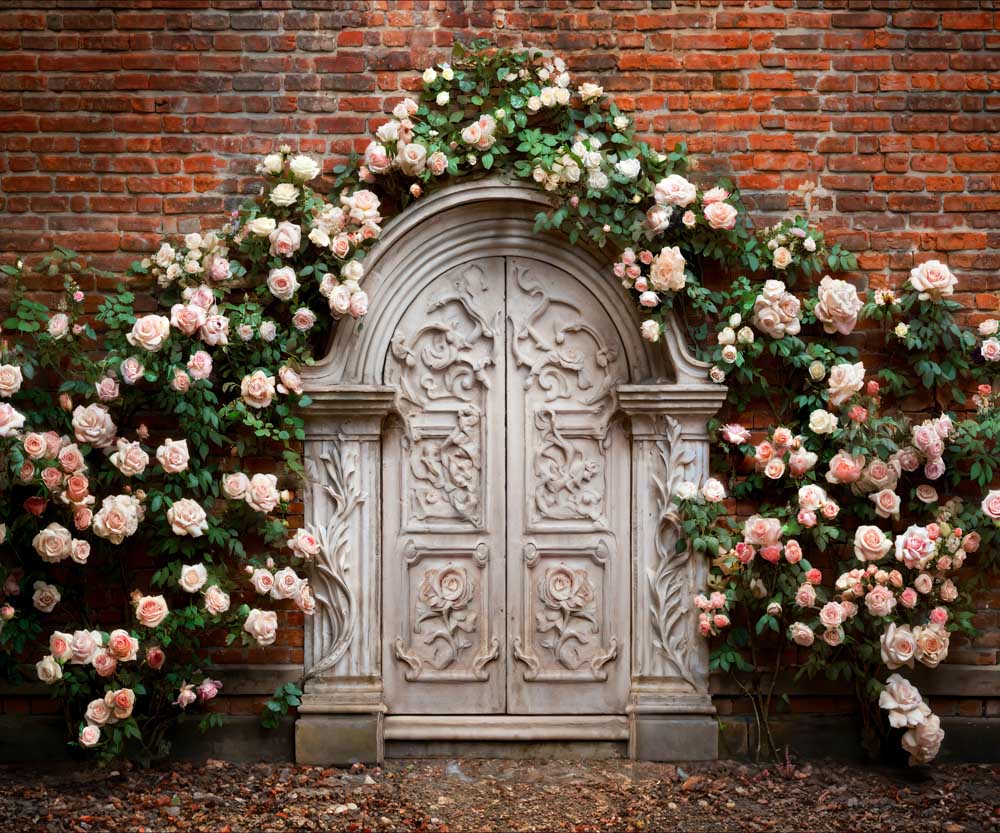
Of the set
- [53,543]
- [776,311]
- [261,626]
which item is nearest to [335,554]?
[261,626]

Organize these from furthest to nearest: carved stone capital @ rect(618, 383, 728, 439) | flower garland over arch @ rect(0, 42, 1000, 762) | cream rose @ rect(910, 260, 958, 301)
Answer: carved stone capital @ rect(618, 383, 728, 439) < cream rose @ rect(910, 260, 958, 301) < flower garland over arch @ rect(0, 42, 1000, 762)

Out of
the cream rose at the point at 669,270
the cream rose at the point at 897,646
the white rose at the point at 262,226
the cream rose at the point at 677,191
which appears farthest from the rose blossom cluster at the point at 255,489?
the cream rose at the point at 897,646

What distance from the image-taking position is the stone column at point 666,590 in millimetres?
4477

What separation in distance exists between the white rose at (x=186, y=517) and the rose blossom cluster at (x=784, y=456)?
2.49 meters

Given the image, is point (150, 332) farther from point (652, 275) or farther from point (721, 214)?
point (721, 214)

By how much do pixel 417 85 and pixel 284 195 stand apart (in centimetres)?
83

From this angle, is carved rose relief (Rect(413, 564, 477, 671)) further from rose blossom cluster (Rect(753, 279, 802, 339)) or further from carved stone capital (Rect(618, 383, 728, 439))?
rose blossom cluster (Rect(753, 279, 802, 339))

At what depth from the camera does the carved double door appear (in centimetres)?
459

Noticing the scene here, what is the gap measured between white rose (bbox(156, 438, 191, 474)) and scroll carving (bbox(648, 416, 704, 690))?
213cm

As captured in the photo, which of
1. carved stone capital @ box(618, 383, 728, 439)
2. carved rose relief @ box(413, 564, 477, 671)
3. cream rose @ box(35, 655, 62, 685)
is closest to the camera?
cream rose @ box(35, 655, 62, 685)

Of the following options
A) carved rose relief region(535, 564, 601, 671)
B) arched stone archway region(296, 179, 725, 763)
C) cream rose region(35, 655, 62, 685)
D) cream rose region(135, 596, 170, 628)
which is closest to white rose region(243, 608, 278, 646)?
cream rose region(135, 596, 170, 628)

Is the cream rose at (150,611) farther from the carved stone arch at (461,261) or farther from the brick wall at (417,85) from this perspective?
the carved stone arch at (461,261)

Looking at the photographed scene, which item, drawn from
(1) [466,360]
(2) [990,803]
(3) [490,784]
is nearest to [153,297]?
(1) [466,360]

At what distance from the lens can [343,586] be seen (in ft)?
14.7
